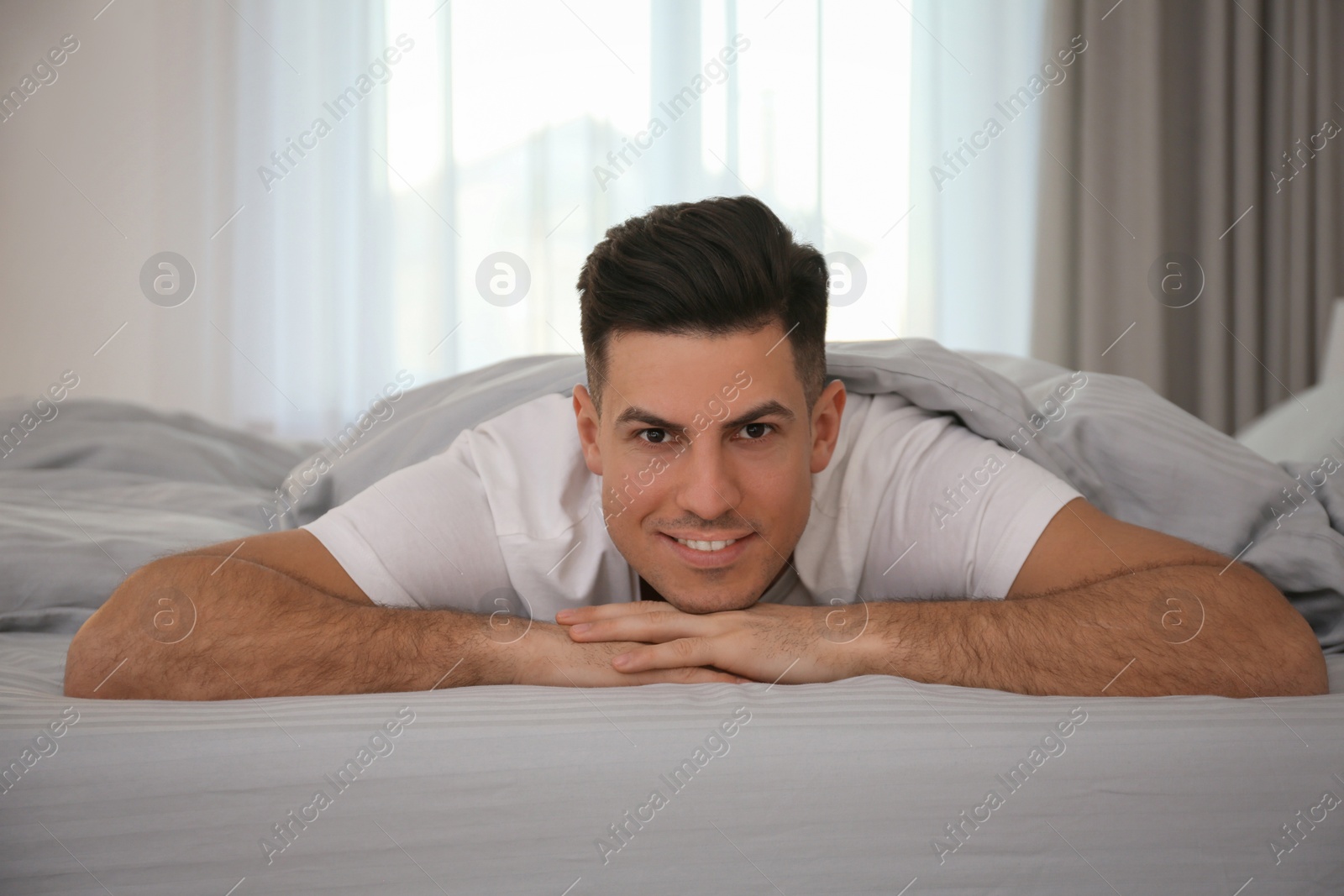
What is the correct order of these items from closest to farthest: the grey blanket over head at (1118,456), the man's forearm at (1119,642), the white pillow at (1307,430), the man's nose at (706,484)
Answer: the man's forearm at (1119,642) < the man's nose at (706,484) < the grey blanket over head at (1118,456) < the white pillow at (1307,430)

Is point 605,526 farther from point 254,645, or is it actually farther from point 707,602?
point 254,645

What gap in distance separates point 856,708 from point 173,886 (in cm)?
56

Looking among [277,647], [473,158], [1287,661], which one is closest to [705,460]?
[277,647]

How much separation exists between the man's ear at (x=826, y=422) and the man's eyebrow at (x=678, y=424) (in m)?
0.13

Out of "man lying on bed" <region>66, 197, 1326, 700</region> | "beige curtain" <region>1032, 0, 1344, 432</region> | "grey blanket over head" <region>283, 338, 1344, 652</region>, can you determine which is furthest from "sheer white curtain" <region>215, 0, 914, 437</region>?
"man lying on bed" <region>66, 197, 1326, 700</region>

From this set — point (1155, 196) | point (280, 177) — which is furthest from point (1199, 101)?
point (280, 177)

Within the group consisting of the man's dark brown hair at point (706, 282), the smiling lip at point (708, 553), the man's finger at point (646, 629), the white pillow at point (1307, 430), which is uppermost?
the man's dark brown hair at point (706, 282)

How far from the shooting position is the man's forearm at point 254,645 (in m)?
0.91

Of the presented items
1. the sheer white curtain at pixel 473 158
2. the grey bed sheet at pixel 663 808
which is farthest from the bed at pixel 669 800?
the sheer white curtain at pixel 473 158

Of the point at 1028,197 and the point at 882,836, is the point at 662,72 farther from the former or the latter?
the point at 882,836

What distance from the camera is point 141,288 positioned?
127 inches

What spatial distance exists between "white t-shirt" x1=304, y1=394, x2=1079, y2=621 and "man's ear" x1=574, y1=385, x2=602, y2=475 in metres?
0.06

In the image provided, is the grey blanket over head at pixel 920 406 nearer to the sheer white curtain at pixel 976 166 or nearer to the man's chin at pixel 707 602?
the man's chin at pixel 707 602

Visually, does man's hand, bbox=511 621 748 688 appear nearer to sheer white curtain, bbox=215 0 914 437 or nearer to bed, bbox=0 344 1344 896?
bed, bbox=0 344 1344 896
